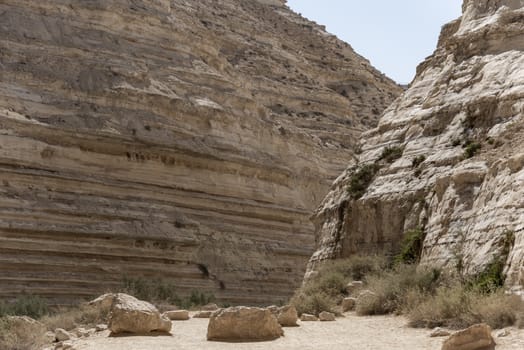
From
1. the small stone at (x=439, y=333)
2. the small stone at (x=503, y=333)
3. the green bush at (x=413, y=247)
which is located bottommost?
the small stone at (x=439, y=333)

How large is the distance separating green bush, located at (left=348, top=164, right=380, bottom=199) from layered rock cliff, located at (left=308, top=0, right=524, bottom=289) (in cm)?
2

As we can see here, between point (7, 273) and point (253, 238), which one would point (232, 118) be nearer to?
point (253, 238)

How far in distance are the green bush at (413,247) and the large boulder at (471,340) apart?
6.77 meters

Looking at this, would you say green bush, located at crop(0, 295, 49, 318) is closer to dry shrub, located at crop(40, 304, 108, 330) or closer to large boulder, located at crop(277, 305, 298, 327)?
dry shrub, located at crop(40, 304, 108, 330)

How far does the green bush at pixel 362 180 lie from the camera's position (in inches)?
730

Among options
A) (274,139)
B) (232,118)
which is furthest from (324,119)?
(232,118)

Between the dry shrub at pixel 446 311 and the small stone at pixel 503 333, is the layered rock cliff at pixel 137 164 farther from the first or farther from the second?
the small stone at pixel 503 333

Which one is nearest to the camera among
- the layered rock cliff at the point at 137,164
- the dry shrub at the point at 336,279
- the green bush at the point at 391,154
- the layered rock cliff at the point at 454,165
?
the layered rock cliff at the point at 454,165

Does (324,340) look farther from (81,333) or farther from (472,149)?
(472,149)

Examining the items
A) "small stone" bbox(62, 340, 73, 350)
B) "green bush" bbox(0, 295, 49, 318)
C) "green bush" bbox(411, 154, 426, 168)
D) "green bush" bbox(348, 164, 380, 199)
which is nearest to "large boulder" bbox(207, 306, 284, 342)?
"small stone" bbox(62, 340, 73, 350)

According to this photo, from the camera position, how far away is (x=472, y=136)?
52.0 feet

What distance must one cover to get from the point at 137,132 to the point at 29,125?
12.6ft

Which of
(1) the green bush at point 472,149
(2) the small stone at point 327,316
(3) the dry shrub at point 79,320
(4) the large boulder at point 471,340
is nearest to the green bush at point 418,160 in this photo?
(1) the green bush at point 472,149

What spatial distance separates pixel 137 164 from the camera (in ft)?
83.9
